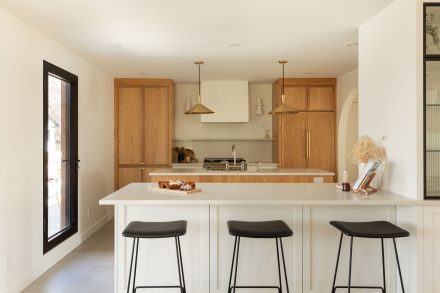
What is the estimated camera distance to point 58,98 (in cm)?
A: 445

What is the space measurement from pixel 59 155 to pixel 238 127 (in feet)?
12.3

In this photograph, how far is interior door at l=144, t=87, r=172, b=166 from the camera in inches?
261

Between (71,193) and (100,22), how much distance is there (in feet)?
7.59

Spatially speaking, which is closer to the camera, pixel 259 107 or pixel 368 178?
pixel 368 178

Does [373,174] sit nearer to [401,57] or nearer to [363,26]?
[401,57]

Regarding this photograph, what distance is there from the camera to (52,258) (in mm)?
4051

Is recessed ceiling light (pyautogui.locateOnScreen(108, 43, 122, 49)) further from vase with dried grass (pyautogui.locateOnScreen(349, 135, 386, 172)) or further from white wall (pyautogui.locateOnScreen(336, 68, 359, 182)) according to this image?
white wall (pyautogui.locateOnScreen(336, 68, 359, 182))

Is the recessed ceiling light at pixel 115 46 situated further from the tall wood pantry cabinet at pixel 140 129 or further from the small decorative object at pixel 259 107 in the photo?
the small decorative object at pixel 259 107

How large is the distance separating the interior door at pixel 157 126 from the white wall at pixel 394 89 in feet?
Answer: 12.6

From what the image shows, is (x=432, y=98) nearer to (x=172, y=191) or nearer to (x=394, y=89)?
(x=394, y=89)

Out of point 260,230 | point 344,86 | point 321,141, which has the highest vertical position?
point 344,86

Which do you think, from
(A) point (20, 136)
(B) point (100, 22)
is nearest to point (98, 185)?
(A) point (20, 136)

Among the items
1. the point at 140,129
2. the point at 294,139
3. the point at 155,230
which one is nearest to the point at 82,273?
the point at 155,230

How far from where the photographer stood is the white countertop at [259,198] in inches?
110
